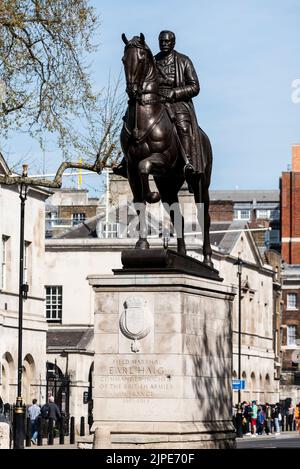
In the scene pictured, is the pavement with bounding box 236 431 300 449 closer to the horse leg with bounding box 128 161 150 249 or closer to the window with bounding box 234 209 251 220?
the horse leg with bounding box 128 161 150 249

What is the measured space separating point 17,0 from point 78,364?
37.5m

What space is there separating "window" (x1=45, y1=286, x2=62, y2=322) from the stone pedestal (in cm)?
6049

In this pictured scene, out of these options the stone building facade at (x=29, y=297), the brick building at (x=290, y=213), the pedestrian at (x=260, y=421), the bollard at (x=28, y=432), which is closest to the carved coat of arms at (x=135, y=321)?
the bollard at (x=28, y=432)

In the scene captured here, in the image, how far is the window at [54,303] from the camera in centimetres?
8575

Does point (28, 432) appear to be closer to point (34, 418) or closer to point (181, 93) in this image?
point (34, 418)

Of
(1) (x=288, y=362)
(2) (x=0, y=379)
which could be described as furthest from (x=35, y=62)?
(1) (x=288, y=362)

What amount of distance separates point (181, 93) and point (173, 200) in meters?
1.93

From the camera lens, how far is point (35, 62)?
39.3 m

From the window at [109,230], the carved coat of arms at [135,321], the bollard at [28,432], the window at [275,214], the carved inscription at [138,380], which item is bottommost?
the bollard at [28,432]

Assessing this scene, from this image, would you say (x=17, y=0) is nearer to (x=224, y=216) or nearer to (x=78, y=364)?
(x=78, y=364)

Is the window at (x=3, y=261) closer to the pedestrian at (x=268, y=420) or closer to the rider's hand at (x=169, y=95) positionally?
the pedestrian at (x=268, y=420)

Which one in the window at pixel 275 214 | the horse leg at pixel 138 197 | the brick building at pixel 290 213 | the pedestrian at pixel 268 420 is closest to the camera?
the horse leg at pixel 138 197

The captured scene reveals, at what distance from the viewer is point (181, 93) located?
2664 cm

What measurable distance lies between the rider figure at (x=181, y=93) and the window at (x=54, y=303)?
59034mm
